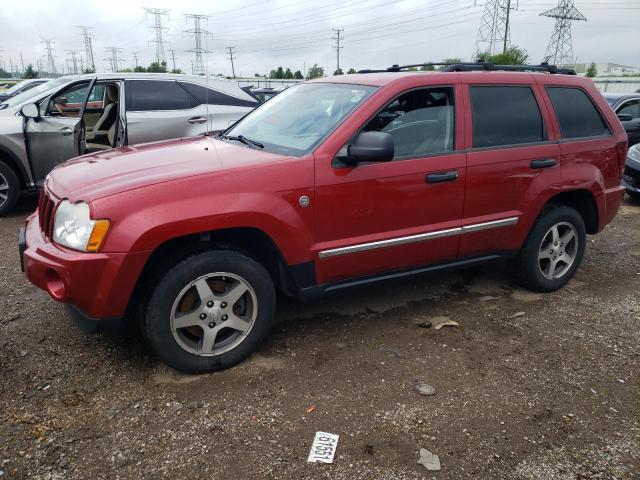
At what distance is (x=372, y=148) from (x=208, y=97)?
15.3ft

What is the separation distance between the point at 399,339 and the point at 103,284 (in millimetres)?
1961

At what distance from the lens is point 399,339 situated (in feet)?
11.7

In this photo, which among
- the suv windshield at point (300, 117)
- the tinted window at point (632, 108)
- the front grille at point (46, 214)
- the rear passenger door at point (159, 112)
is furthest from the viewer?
the tinted window at point (632, 108)

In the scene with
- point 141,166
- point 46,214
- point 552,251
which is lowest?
point 552,251

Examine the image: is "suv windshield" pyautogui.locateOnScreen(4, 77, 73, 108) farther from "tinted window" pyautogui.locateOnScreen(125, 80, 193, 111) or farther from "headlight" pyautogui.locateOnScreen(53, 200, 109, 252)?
"headlight" pyautogui.locateOnScreen(53, 200, 109, 252)

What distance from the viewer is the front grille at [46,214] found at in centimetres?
296

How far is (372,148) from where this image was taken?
303 cm

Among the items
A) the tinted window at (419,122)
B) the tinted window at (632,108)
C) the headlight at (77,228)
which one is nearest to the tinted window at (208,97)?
the tinted window at (419,122)

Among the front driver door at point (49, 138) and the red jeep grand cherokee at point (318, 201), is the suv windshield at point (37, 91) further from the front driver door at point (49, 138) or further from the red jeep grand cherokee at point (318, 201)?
the red jeep grand cherokee at point (318, 201)

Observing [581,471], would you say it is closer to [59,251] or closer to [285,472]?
[285,472]

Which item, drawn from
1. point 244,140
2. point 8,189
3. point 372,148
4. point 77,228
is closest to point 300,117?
point 244,140

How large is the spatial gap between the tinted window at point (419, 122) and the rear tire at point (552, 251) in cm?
122

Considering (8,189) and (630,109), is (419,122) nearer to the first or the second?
(8,189)

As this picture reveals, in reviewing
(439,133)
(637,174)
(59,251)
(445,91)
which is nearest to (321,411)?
(59,251)
